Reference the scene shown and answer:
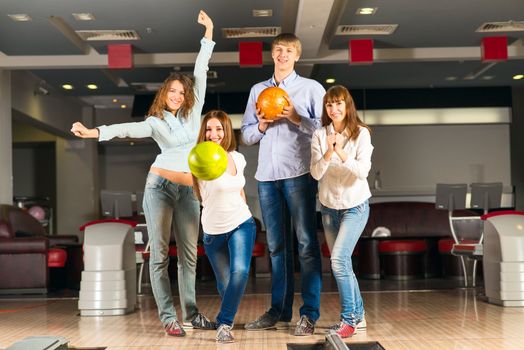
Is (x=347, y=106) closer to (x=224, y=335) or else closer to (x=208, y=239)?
(x=208, y=239)

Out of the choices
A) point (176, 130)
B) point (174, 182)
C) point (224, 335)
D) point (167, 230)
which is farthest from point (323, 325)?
point (176, 130)

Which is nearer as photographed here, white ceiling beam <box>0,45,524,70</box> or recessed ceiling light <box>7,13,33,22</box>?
recessed ceiling light <box>7,13,33,22</box>

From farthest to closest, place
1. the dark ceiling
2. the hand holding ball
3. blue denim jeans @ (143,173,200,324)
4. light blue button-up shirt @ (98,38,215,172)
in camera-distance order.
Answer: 1. the dark ceiling
2. blue denim jeans @ (143,173,200,324)
3. light blue button-up shirt @ (98,38,215,172)
4. the hand holding ball

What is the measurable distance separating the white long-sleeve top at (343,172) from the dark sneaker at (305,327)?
0.62 meters

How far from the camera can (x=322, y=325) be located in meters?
4.19

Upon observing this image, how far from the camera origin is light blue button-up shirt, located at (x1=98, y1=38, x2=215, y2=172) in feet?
12.5

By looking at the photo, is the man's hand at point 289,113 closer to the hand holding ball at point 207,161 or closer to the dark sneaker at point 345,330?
the hand holding ball at point 207,161

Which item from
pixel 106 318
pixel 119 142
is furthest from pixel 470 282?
pixel 119 142

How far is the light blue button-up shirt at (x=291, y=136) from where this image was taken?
3.90m

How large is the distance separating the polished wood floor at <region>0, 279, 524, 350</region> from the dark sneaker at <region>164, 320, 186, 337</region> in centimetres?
4

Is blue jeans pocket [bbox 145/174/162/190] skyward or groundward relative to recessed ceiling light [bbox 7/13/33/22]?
groundward

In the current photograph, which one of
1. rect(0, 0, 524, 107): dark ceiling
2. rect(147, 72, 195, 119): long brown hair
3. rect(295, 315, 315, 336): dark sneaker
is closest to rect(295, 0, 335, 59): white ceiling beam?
rect(0, 0, 524, 107): dark ceiling

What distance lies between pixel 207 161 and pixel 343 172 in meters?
0.85

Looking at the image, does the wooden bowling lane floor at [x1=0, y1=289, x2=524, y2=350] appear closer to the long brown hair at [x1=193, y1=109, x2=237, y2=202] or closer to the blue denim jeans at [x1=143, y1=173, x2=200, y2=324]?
the blue denim jeans at [x1=143, y1=173, x2=200, y2=324]
